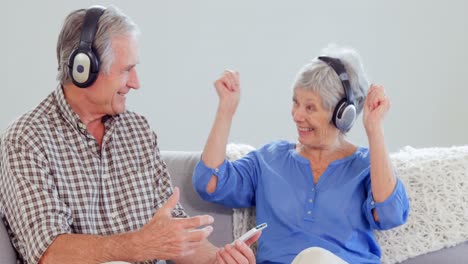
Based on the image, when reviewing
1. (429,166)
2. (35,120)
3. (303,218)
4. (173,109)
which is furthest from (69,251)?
(173,109)

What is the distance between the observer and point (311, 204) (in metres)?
2.16

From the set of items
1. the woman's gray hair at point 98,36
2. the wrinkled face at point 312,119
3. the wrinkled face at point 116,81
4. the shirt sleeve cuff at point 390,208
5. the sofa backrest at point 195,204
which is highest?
the woman's gray hair at point 98,36

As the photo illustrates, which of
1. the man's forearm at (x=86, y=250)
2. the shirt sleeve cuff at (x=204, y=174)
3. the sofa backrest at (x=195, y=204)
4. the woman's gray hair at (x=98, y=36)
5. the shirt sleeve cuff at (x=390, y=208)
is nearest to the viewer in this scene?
the man's forearm at (x=86, y=250)

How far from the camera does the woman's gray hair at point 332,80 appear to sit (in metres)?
2.15

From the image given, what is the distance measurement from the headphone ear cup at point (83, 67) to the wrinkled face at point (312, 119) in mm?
559

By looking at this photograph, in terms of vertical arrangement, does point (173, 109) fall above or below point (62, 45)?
below

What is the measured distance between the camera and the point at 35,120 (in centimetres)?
192

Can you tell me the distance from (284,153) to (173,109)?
1032 mm

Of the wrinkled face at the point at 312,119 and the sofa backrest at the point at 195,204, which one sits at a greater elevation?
the wrinkled face at the point at 312,119

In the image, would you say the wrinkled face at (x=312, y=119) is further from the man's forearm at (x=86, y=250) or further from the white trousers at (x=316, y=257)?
the man's forearm at (x=86, y=250)

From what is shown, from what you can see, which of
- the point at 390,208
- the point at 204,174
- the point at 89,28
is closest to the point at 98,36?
the point at 89,28

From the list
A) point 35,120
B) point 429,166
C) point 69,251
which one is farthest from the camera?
point 429,166

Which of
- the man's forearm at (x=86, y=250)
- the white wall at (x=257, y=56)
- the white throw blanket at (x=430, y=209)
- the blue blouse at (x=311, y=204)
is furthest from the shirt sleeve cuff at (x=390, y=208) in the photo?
the white wall at (x=257, y=56)

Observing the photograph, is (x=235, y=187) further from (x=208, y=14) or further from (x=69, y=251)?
(x=208, y=14)
